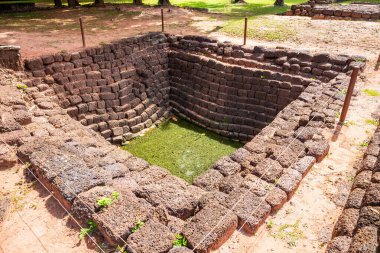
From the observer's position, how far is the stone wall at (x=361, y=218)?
12.4ft

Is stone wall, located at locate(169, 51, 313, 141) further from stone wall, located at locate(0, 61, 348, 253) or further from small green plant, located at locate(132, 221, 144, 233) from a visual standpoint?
small green plant, located at locate(132, 221, 144, 233)

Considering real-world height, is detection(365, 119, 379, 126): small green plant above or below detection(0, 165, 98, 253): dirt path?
above

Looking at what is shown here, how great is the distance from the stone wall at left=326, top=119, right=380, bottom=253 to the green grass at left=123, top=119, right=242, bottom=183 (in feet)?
14.9

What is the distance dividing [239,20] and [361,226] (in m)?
15.2

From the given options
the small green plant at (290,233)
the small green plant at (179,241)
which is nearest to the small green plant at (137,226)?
the small green plant at (179,241)

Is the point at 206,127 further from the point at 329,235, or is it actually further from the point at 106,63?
the point at 329,235

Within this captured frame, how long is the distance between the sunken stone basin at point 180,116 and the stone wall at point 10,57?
375mm

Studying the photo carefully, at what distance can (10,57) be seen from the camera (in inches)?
366

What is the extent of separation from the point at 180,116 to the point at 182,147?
9.26 ft

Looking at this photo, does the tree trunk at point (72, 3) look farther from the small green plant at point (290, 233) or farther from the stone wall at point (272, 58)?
the small green plant at point (290, 233)

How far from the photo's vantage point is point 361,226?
159 inches

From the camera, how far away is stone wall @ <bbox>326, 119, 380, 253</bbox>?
3785 mm

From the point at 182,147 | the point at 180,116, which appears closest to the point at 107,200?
the point at 182,147

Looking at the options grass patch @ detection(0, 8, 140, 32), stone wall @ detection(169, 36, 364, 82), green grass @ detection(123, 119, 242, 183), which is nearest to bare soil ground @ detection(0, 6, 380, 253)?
stone wall @ detection(169, 36, 364, 82)
